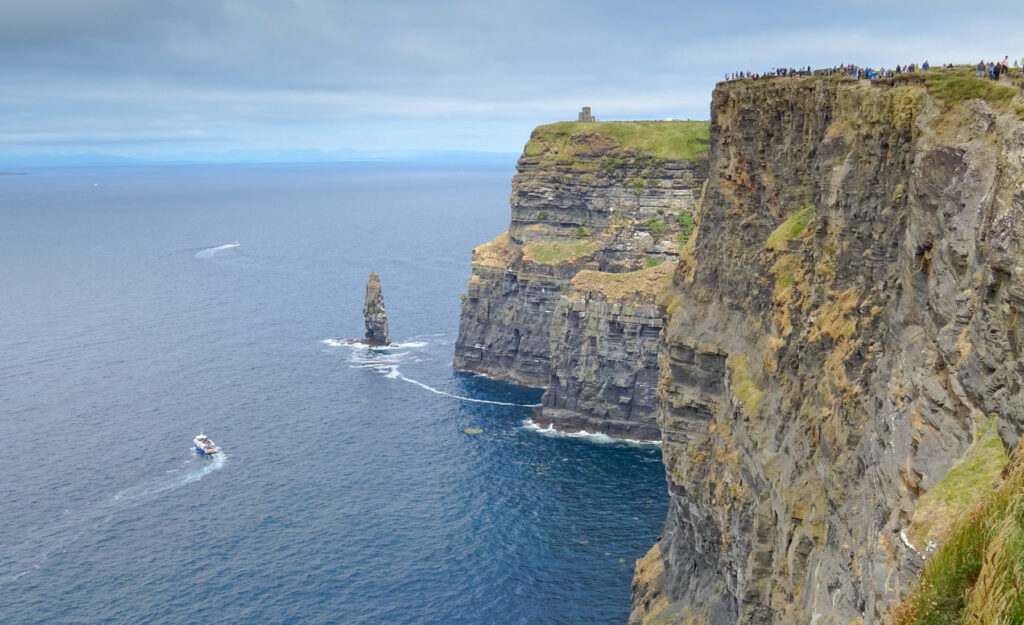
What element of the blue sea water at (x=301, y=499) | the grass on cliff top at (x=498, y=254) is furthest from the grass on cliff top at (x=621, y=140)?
the blue sea water at (x=301, y=499)

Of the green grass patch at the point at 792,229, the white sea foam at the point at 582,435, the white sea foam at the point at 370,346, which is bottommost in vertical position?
the white sea foam at the point at 582,435

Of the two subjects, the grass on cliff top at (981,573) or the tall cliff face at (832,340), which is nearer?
the grass on cliff top at (981,573)

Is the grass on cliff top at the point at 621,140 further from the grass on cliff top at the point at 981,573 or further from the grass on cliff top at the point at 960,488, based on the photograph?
the grass on cliff top at the point at 981,573

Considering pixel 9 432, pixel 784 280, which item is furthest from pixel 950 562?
pixel 9 432

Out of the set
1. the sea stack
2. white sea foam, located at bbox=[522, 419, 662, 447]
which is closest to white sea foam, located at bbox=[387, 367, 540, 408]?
white sea foam, located at bbox=[522, 419, 662, 447]

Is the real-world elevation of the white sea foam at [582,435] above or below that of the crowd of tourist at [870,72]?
below

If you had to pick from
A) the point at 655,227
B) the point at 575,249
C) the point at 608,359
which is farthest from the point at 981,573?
the point at 575,249

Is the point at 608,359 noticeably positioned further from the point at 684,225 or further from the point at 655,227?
the point at 684,225
